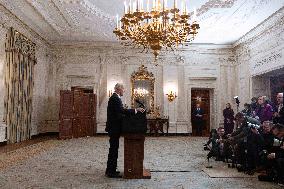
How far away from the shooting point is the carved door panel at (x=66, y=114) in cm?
1189

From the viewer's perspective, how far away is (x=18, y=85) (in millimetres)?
9992

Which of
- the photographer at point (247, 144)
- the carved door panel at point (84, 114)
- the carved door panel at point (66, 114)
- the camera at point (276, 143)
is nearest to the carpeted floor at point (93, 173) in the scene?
the photographer at point (247, 144)

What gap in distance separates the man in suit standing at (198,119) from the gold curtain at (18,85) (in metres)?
7.30

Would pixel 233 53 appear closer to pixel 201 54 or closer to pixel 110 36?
pixel 201 54

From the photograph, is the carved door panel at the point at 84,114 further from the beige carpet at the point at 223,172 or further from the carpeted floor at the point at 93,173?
the beige carpet at the point at 223,172

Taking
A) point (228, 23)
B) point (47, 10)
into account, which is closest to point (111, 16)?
point (47, 10)

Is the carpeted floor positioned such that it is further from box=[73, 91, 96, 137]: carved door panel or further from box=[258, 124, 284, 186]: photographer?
box=[73, 91, 96, 137]: carved door panel

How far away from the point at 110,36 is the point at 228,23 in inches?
192

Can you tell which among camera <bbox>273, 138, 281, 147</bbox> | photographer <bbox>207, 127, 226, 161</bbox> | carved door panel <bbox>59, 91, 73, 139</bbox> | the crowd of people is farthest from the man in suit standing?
camera <bbox>273, 138, 281, 147</bbox>

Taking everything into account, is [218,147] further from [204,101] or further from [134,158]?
[204,101]

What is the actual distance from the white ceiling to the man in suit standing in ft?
11.0

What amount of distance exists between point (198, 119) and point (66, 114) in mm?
6016

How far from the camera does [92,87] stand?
544 inches

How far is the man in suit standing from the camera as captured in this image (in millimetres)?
13884
